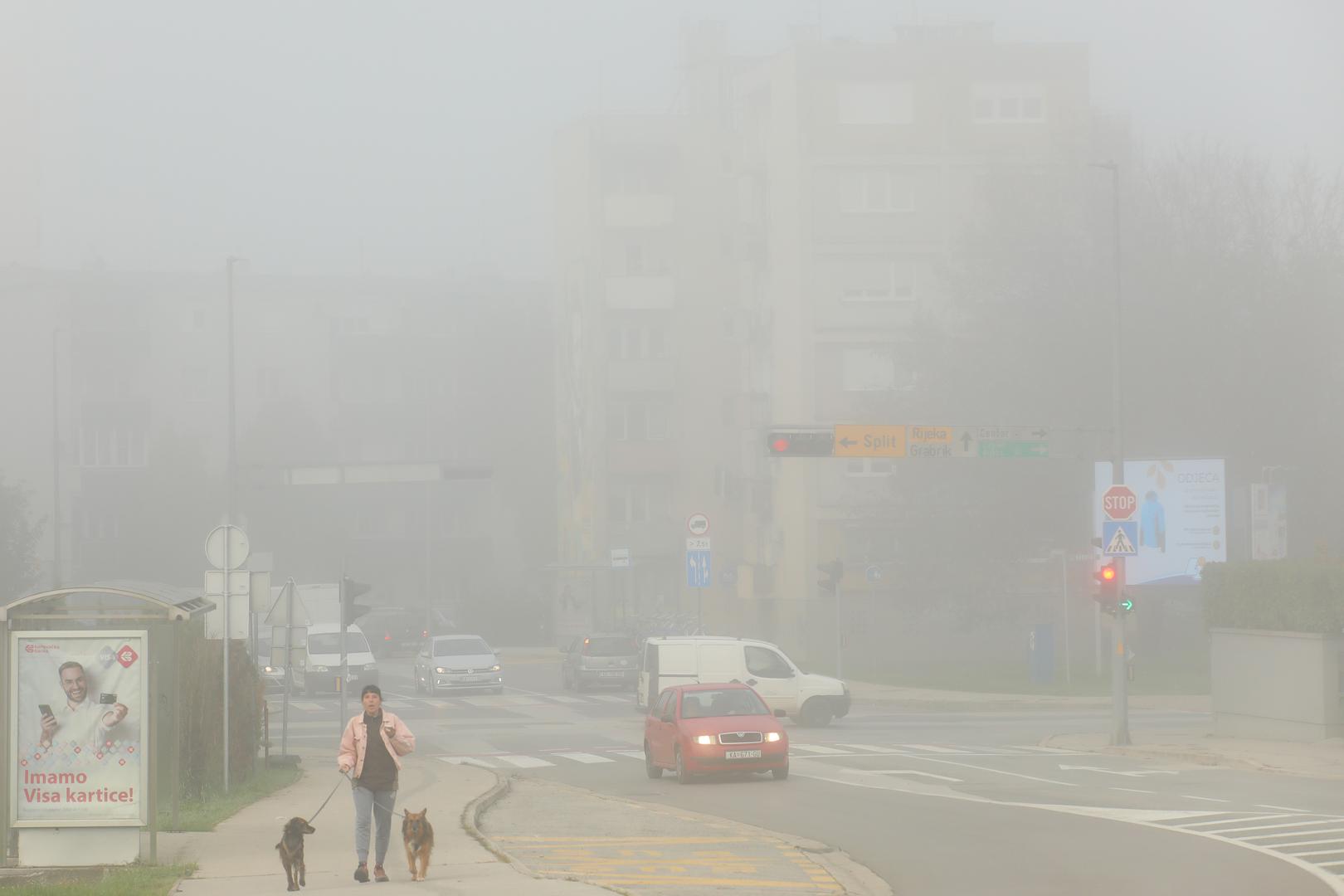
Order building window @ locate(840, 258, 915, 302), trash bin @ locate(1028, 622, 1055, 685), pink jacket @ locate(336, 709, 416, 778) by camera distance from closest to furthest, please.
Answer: pink jacket @ locate(336, 709, 416, 778) → trash bin @ locate(1028, 622, 1055, 685) → building window @ locate(840, 258, 915, 302)

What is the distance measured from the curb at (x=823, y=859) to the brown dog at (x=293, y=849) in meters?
1.78

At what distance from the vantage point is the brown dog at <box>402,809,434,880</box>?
13.1 m

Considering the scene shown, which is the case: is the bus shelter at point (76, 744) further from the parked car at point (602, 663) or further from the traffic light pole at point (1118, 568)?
the parked car at point (602, 663)

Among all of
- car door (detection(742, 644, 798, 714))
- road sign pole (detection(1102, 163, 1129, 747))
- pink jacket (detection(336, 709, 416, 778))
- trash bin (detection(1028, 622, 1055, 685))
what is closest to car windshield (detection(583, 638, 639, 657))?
trash bin (detection(1028, 622, 1055, 685))

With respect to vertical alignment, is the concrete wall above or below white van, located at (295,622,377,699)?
Result: above

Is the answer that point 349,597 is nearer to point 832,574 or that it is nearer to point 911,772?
point 911,772

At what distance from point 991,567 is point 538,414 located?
162 feet

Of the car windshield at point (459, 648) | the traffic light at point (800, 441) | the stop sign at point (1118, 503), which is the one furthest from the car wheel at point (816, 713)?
the car windshield at point (459, 648)

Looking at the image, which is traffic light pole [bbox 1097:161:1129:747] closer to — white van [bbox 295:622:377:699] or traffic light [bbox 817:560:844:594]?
traffic light [bbox 817:560:844:594]

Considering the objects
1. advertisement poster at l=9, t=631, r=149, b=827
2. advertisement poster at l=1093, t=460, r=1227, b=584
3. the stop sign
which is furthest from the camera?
advertisement poster at l=1093, t=460, r=1227, b=584

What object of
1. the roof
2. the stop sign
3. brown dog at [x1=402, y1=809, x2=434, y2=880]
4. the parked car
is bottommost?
the parked car

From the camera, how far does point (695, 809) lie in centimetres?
1966

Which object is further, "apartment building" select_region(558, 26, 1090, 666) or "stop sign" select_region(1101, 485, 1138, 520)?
"apartment building" select_region(558, 26, 1090, 666)

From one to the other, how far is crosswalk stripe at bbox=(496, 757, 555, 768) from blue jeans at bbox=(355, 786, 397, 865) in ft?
41.6
